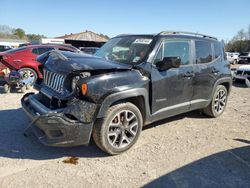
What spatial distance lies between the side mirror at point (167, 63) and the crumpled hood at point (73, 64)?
53 centimetres

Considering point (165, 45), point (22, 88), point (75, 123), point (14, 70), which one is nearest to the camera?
point (75, 123)

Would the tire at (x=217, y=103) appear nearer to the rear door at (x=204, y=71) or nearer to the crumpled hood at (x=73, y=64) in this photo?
the rear door at (x=204, y=71)

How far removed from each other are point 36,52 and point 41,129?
7043 millimetres

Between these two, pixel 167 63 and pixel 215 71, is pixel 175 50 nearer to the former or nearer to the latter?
pixel 167 63

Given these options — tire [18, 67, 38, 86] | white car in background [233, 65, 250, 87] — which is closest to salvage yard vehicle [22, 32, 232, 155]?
tire [18, 67, 38, 86]

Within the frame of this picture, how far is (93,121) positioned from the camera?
3.87 metres

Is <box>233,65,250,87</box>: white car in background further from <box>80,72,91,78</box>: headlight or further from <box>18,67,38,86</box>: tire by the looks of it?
<box>80,72,91,78</box>: headlight

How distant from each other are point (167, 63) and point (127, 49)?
2.86 feet

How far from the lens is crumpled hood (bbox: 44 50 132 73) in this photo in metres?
3.90

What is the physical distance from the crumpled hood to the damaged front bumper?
50cm

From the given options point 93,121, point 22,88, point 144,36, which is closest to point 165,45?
point 144,36

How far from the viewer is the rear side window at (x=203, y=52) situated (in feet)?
18.4

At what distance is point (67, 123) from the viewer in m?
3.68

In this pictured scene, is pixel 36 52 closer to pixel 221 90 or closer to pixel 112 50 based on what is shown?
pixel 112 50
